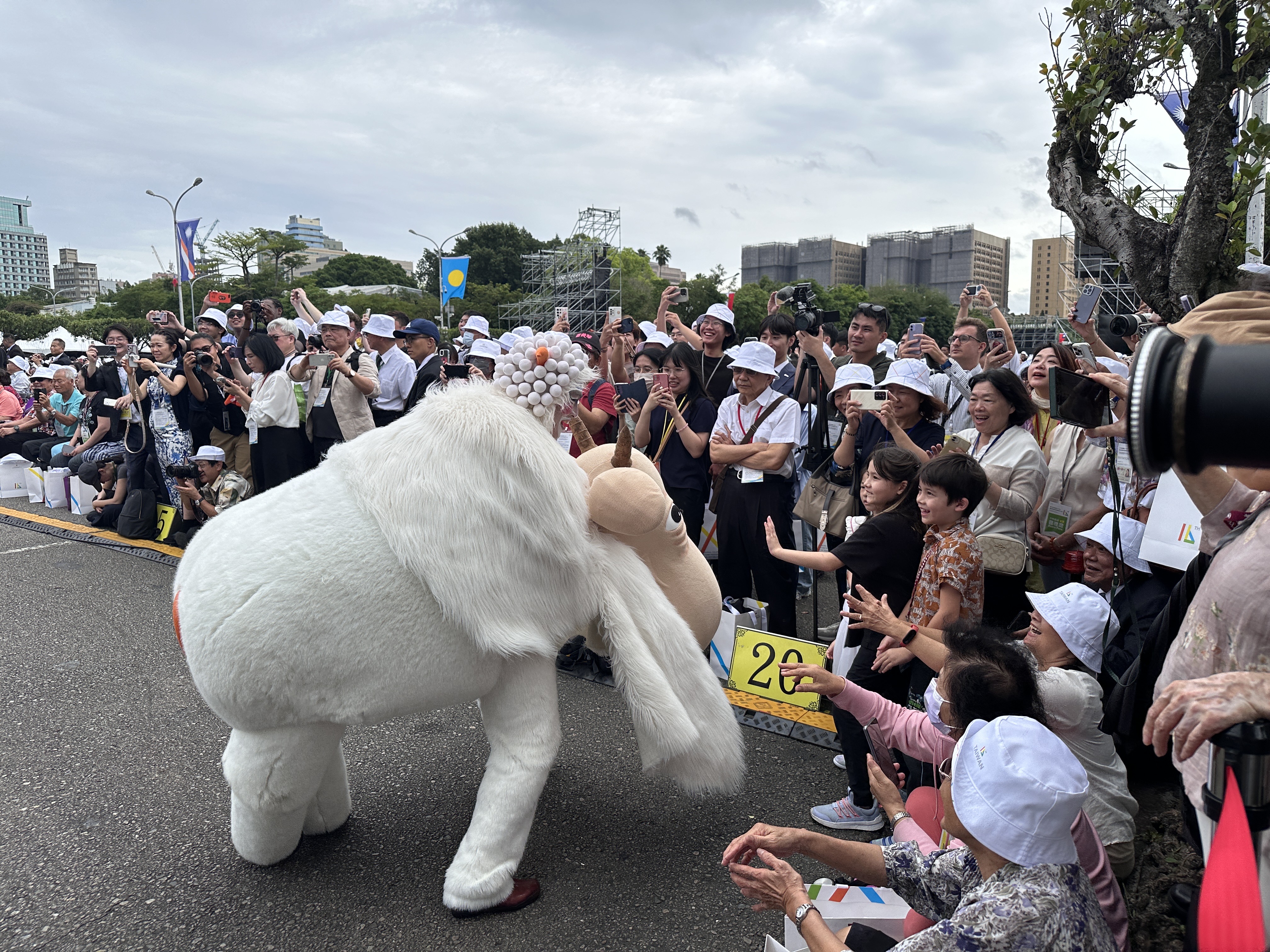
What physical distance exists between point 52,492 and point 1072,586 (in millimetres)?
9658

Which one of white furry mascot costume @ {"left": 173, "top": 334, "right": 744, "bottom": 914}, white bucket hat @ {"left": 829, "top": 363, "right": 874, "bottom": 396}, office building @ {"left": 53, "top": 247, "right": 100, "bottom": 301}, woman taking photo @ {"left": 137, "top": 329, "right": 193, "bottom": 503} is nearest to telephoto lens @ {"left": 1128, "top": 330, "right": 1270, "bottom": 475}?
white furry mascot costume @ {"left": 173, "top": 334, "right": 744, "bottom": 914}

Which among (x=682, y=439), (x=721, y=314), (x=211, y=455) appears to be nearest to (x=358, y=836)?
(x=682, y=439)

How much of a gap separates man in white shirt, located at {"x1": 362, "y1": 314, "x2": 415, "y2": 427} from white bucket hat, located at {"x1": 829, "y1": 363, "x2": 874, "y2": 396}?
135 inches

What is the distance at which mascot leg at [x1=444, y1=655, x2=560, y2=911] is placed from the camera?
2.38 m

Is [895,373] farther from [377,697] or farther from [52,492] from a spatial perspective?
[52,492]

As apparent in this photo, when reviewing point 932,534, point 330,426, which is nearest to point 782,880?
point 932,534

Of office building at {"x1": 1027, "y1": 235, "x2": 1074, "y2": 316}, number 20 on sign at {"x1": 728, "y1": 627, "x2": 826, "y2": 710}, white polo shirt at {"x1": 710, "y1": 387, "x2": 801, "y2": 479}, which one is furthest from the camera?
office building at {"x1": 1027, "y1": 235, "x2": 1074, "y2": 316}

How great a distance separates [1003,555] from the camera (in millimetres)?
3373

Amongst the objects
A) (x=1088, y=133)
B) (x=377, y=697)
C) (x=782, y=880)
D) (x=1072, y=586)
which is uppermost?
(x=1088, y=133)

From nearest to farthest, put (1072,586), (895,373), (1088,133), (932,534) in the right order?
1. (1072,586)
2. (932,534)
3. (895,373)
4. (1088,133)

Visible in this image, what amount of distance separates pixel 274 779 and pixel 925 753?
6.50ft

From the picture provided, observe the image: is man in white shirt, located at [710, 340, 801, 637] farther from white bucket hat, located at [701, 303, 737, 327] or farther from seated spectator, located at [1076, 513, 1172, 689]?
seated spectator, located at [1076, 513, 1172, 689]

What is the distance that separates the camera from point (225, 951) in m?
2.33

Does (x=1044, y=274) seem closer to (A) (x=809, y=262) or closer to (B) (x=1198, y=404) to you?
(A) (x=809, y=262)
